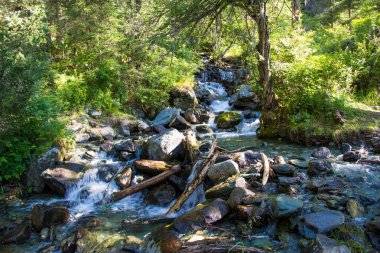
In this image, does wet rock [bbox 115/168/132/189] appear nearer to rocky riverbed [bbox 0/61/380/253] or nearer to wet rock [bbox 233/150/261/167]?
rocky riverbed [bbox 0/61/380/253]

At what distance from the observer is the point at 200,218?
5.65m

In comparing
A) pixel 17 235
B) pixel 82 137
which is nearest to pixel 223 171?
pixel 17 235

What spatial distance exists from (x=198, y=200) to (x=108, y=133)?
19.9 ft

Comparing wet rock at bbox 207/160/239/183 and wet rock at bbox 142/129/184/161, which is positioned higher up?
wet rock at bbox 142/129/184/161

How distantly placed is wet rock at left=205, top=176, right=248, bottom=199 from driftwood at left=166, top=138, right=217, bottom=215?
533 millimetres

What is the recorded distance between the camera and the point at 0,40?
318 inches

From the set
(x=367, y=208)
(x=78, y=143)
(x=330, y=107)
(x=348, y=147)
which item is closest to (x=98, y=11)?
(x=78, y=143)

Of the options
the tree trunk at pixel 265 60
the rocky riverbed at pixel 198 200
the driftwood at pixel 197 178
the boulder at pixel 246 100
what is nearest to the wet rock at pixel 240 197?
the rocky riverbed at pixel 198 200

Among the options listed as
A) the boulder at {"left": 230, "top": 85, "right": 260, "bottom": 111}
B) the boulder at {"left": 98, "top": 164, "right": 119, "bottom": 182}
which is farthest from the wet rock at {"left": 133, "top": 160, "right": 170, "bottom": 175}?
the boulder at {"left": 230, "top": 85, "right": 260, "bottom": 111}

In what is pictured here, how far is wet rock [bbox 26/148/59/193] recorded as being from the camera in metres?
8.30

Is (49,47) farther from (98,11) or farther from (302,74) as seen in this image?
(302,74)

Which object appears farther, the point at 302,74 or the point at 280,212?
the point at 302,74

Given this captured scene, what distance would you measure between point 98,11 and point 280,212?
11848mm

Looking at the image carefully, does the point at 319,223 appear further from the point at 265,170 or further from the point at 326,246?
the point at 265,170
